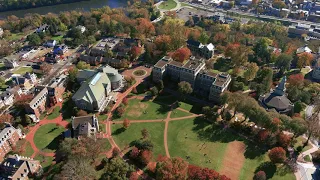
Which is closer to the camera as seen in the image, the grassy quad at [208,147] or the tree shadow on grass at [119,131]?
the grassy quad at [208,147]

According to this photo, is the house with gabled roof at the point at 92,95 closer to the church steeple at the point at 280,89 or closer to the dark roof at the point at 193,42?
the dark roof at the point at 193,42

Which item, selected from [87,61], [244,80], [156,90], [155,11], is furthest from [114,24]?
[244,80]

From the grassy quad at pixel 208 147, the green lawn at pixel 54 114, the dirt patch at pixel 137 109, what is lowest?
the grassy quad at pixel 208 147

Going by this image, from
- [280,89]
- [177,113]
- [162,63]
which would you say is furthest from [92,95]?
[280,89]

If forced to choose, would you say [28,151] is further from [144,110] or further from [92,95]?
[144,110]

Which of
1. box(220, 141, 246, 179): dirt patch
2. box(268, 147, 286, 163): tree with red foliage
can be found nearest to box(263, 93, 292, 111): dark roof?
box(220, 141, 246, 179): dirt patch

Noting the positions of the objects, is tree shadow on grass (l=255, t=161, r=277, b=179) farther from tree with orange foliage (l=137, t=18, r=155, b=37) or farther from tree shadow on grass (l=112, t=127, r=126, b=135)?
tree with orange foliage (l=137, t=18, r=155, b=37)

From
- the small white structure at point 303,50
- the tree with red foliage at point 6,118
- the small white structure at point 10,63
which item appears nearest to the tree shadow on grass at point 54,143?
the tree with red foliage at point 6,118
